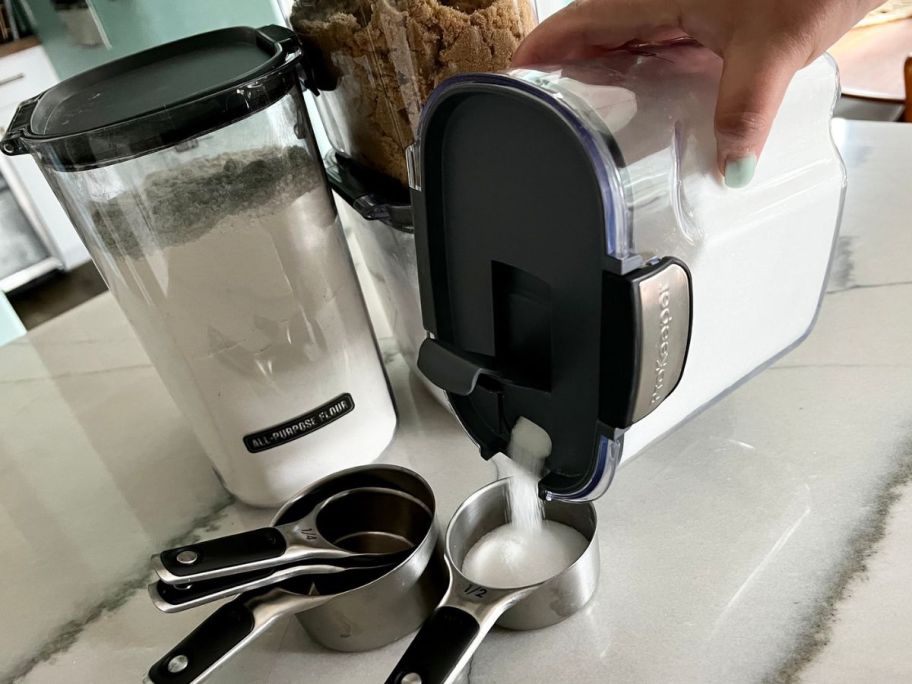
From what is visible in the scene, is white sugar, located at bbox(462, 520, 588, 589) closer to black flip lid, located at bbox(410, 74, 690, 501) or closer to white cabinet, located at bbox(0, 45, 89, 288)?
black flip lid, located at bbox(410, 74, 690, 501)

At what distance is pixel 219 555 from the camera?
426 mm

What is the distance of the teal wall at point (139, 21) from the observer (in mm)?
1874

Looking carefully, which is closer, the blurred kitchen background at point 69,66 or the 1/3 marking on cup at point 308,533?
the 1/3 marking on cup at point 308,533

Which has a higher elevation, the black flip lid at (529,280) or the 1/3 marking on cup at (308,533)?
the black flip lid at (529,280)

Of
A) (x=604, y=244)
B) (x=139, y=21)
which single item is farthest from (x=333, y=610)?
(x=139, y=21)

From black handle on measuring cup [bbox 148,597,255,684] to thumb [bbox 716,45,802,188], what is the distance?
35 centimetres

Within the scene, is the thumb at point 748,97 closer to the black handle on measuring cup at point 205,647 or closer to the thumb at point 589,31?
the thumb at point 589,31

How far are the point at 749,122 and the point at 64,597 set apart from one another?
0.55 meters

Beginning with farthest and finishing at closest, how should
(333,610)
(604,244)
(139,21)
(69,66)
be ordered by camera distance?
1. (69,66)
2. (139,21)
3. (333,610)
4. (604,244)

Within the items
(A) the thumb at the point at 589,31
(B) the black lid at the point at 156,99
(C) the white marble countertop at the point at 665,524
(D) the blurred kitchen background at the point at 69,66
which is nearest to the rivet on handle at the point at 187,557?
(C) the white marble countertop at the point at 665,524

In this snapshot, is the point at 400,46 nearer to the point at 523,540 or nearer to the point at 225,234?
the point at 225,234

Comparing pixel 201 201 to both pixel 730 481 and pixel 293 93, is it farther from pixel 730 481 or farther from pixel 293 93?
pixel 730 481

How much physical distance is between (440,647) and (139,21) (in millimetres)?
2044

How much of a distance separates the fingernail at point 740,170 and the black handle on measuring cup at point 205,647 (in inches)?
13.4
